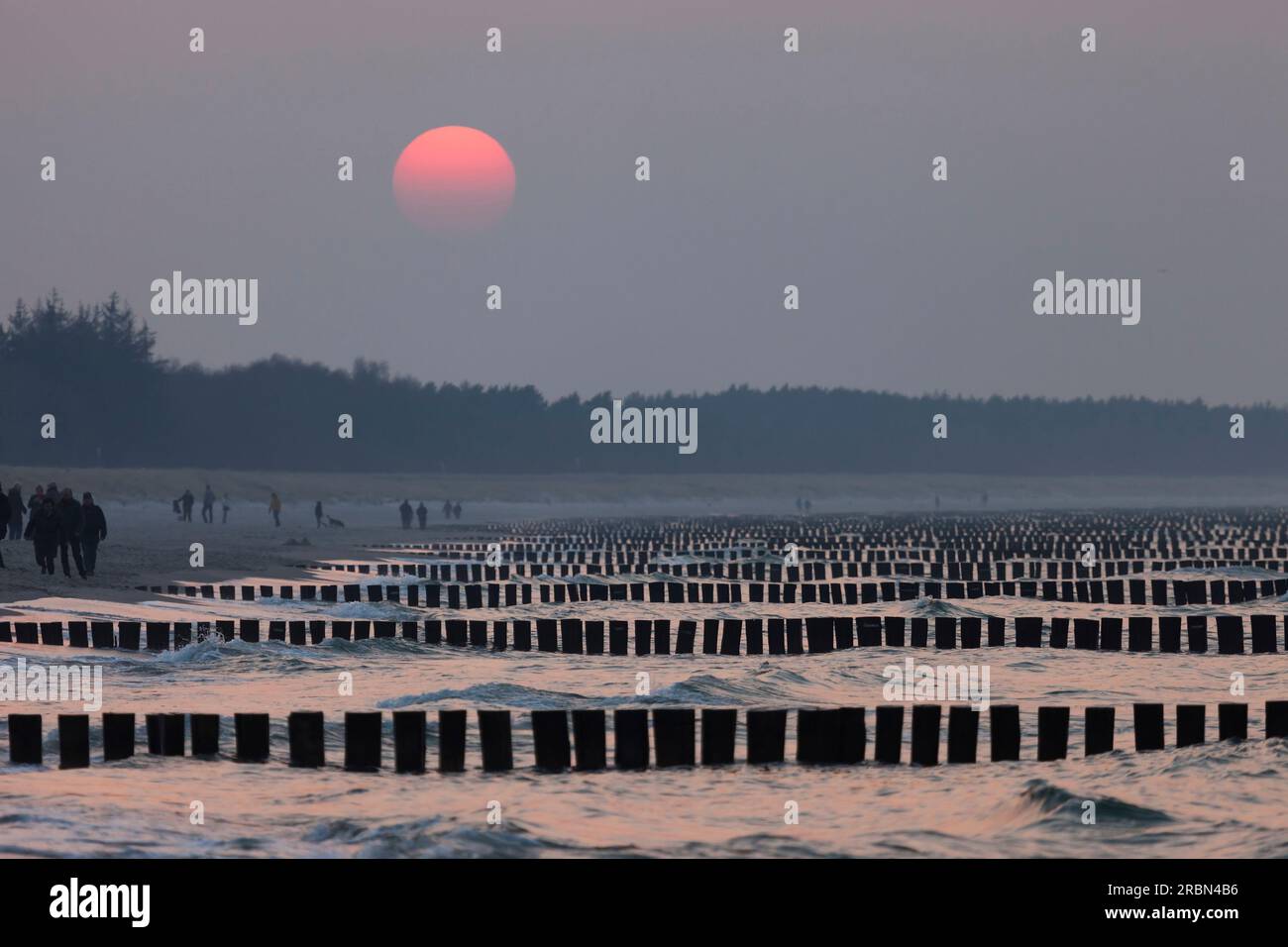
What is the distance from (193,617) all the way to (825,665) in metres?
11.4

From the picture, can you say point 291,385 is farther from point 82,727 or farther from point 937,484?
point 82,727

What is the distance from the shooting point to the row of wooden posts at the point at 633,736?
1444 centimetres

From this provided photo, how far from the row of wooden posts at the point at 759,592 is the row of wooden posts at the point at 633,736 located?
19016 millimetres

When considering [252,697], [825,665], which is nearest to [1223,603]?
[825,665]

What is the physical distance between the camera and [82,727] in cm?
1414

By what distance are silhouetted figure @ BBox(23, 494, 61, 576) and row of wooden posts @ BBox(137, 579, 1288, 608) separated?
1.96m

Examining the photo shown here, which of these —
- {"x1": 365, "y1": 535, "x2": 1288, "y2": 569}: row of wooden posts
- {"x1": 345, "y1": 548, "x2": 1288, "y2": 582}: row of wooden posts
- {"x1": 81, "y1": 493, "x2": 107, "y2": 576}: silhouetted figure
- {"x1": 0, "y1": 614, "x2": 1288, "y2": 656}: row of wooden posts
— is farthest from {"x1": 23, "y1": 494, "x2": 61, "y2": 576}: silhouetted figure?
{"x1": 365, "y1": 535, "x2": 1288, "y2": 569}: row of wooden posts

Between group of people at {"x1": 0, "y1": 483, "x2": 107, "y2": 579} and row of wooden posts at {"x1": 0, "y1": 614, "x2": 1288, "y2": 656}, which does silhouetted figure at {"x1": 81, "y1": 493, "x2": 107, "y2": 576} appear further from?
row of wooden posts at {"x1": 0, "y1": 614, "x2": 1288, "y2": 656}

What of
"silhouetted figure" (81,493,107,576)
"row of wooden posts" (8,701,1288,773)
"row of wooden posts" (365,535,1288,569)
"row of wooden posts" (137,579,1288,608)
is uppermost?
"silhouetted figure" (81,493,107,576)

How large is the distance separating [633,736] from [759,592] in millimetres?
23854

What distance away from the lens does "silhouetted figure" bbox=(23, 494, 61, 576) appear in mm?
33156

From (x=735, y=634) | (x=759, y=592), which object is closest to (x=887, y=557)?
(x=759, y=592)

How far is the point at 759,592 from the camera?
3825cm

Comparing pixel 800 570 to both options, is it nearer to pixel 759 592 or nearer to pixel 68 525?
pixel 759 592
